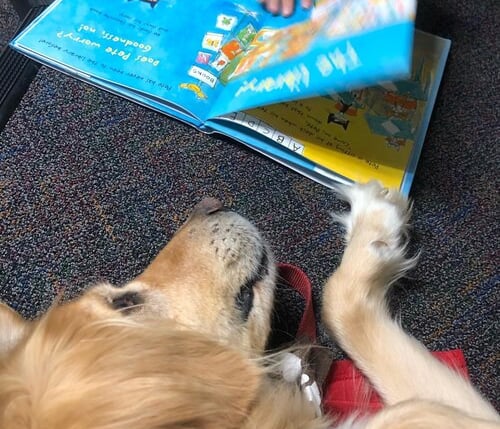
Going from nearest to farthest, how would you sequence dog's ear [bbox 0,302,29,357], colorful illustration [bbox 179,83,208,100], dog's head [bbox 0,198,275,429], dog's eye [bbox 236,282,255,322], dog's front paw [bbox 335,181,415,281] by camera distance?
dog's head [bbox 0,198,275,429], dog's ear [bbox 0,302,29,357], dog's eye [bbox 236,282,255,322], dog's front paw [bbox 335,181,415,281], colorful illustration [bbox 179,83,208,100]

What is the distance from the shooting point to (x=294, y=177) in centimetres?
109

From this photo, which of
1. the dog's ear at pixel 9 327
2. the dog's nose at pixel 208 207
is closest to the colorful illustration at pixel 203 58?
the dog's nose at pixel 208 207

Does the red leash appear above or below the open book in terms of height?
below

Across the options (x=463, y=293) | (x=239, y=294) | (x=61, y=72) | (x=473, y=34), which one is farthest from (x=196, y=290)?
(x=473, y=34)

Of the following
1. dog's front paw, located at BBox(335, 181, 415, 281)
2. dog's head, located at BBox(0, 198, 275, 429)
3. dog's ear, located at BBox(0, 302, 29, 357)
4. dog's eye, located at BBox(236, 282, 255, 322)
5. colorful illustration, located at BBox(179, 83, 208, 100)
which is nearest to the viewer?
dog's head, located at BBox(0, 198, 275, 429)

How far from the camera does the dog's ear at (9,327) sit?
68 centimetres

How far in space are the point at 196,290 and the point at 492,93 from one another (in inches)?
27.2

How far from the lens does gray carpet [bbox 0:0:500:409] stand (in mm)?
996

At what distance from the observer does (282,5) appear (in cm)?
111

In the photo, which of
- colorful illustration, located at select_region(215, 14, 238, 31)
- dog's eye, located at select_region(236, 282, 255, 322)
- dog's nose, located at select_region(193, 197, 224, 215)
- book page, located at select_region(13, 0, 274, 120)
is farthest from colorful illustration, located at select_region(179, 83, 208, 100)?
dog's eye, located at select_region(236, 282, 255, 322)

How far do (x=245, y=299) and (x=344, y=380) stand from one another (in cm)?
18

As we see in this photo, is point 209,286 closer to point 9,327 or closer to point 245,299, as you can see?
point 245,299

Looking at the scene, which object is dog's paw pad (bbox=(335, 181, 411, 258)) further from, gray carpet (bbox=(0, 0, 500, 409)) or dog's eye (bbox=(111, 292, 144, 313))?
dog's eye (bbox=(111, 292, 144, 313))

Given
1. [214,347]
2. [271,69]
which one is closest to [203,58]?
[271,69]
